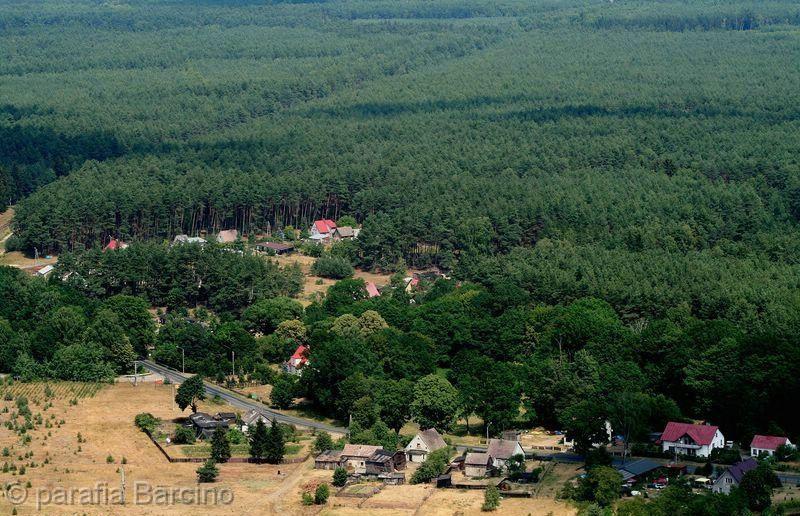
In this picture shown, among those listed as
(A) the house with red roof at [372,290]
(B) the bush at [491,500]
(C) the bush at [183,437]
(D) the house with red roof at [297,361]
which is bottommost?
(A) the house with red roof at [372,290]

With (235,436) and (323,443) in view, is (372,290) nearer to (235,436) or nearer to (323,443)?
(235,436)

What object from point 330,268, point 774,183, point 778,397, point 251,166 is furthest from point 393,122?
point 778,397

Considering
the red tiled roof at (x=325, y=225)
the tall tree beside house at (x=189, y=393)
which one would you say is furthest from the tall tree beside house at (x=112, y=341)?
the red tiled roof at (x=325, y=225)

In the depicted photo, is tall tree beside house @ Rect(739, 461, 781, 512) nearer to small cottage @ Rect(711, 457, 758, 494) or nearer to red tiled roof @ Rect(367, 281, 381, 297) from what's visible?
small cottage @ Rect(711, 457, 758, 494)

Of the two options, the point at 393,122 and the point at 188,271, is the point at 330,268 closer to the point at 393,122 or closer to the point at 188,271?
the point at 188,271

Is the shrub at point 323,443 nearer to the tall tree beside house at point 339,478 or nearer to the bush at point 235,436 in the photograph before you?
the bush at point 235,436

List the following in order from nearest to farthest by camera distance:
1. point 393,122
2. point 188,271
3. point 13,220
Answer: point 188,271 < point 13,220 < point 393,122

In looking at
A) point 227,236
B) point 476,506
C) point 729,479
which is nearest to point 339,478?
point 476,506

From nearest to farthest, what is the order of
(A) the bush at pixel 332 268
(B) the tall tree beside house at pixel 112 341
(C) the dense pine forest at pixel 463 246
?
1. (C) the dense pine forest at pixel 463 246
2. (B) the tall tree beside house at pixel 112 341
3. (A) the bush at pixel 332 268
